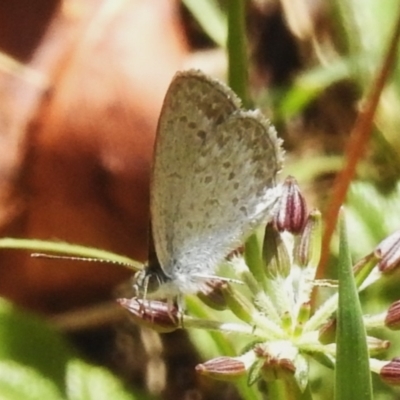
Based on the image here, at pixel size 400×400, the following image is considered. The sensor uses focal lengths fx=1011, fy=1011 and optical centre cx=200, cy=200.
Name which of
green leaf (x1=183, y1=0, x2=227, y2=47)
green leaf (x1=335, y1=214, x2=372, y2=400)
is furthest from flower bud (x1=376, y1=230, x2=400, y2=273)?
green leaf (x1=183, y1=0, x2=227, y2=47)

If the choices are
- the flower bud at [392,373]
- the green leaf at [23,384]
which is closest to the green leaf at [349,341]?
the flower bud at [392,373]

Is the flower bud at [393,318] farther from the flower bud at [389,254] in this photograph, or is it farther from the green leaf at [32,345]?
the green leaf at [32,345]

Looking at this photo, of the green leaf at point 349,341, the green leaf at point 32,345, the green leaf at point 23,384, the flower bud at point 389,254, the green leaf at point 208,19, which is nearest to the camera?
the green leaf at point 349,341

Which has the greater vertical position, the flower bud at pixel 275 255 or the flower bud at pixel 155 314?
the flower bud at pixel 275 255

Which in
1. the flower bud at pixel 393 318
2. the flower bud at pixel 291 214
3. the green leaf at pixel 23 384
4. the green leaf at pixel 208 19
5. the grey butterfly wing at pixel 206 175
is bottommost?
the flower bud at pixel 393 318

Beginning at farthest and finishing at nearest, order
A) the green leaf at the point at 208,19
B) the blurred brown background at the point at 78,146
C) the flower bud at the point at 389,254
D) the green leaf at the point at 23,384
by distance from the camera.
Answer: the green leaf at the point at 208,19 → the blurred brown background at the point at 78,146 → the green leaf at the point at 23,384 → the flower bud at the point at 389,254
